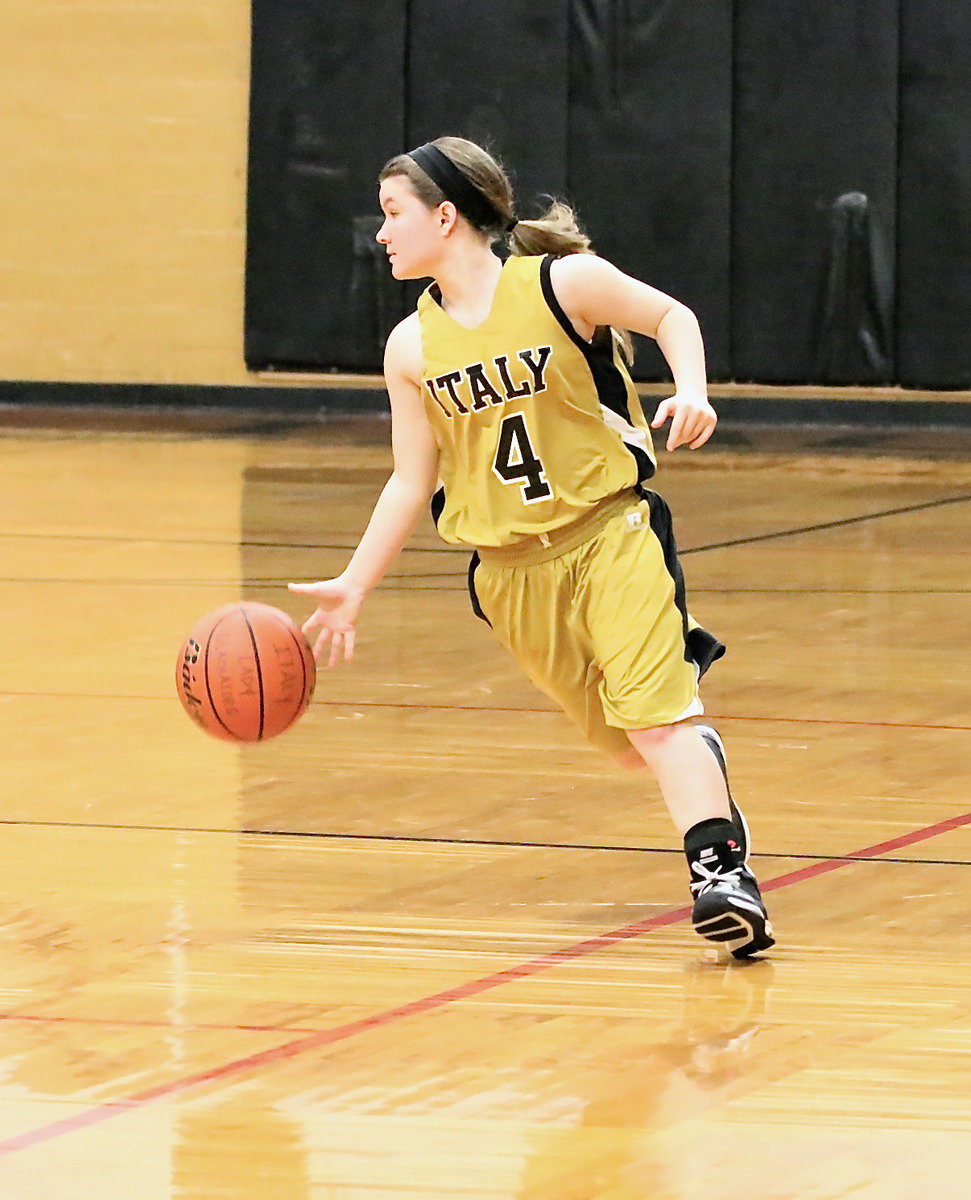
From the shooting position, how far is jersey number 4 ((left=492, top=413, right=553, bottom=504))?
11.1 feet

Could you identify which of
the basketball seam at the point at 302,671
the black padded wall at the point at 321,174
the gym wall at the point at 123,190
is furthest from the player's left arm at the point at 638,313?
the gym wall at the point at 123,190

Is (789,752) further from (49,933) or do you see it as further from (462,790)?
(49,933)

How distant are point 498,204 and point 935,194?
8.90m

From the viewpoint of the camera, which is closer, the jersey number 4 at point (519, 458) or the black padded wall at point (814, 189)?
the jersey number 4 at point (519, 458)

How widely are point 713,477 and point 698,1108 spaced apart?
7687 mm

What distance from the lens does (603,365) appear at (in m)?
3.44

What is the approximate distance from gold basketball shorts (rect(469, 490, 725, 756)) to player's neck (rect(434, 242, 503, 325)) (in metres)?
0.33

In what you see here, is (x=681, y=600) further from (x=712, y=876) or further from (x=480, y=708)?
(x=480, y=708)

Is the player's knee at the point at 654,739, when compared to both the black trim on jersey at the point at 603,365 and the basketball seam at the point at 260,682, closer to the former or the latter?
the black trim on jersey at the point at 603,365

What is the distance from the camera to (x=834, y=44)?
1208cm

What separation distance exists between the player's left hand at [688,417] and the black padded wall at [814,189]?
916 cm

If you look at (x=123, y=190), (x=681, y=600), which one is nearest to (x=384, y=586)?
(x=681, y=600)

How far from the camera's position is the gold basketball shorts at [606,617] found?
3301mm

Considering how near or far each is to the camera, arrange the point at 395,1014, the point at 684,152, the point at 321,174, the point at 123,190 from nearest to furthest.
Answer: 1. the point at 395,1014
2. the point at 684,152
3. the point at 321,174
4. the point at 123,190
